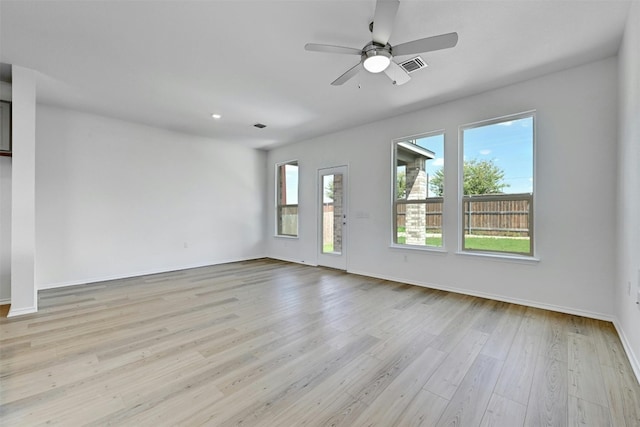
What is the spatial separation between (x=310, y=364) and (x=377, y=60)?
2.59 meters

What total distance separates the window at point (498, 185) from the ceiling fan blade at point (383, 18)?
2395 mm

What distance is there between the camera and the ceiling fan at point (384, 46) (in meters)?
1.95

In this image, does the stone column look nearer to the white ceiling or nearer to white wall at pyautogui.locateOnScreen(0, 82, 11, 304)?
the white ceiling

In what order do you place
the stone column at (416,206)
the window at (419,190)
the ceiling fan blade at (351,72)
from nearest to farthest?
the ceiling fan blade at (351,72) < the window at (419,190) < the stone column at (416,206)

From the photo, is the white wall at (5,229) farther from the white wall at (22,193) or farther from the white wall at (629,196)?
the white wall at (629,196)

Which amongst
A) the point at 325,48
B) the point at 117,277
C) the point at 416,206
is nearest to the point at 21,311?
the point at 117,277

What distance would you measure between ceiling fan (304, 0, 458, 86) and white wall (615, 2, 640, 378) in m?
1.46

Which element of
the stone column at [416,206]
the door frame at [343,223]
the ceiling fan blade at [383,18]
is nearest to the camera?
the ceiling fan blade at [383,18]

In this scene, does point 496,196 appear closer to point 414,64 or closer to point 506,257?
point 506,257

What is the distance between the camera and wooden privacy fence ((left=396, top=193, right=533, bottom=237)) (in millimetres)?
3475

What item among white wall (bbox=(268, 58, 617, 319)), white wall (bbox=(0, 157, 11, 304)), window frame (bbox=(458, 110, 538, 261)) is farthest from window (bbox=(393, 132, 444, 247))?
white wall (bbox=(0, 157, 11, 304))

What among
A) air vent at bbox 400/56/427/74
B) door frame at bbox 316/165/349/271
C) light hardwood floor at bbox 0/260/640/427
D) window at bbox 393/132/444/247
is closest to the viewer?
light hardwood floor at bbox 0/260/640/427

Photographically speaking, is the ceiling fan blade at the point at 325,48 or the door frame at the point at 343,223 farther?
the door frame at the point at 343,223

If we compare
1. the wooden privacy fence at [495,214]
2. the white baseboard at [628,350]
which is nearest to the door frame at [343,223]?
the wooden privacy fence at [495,214]
